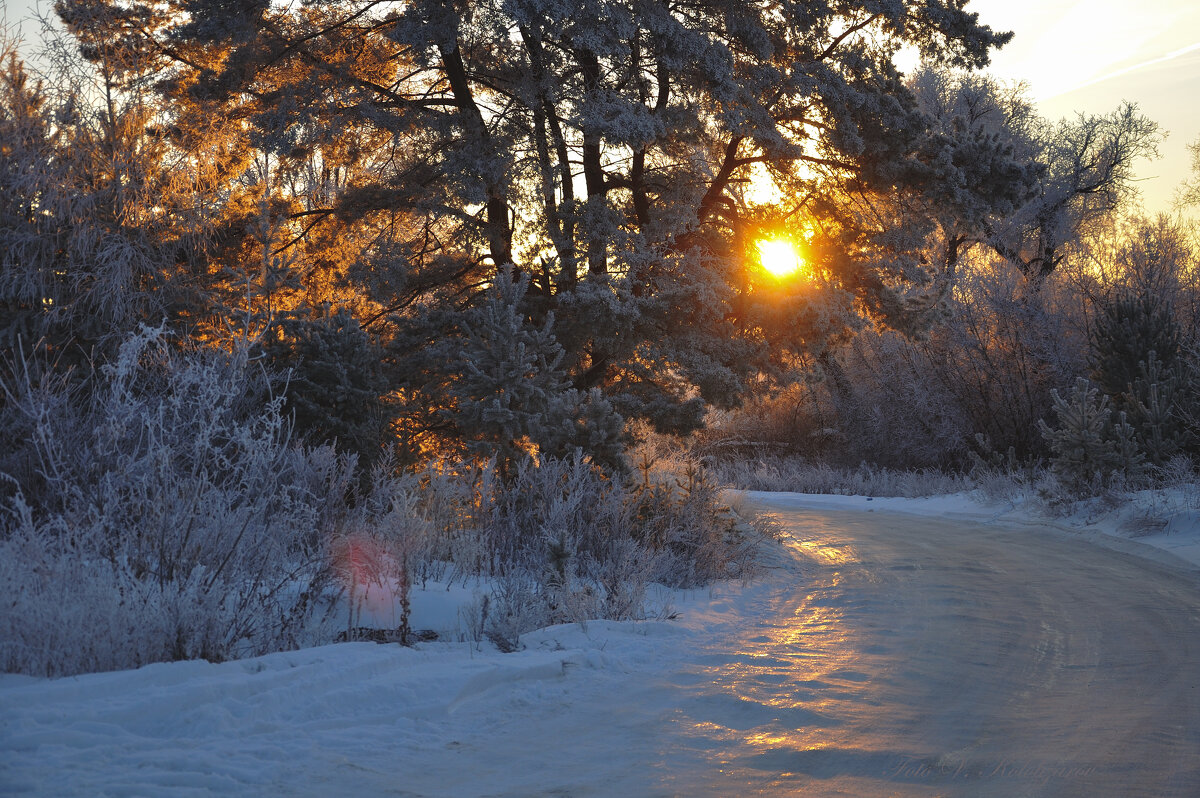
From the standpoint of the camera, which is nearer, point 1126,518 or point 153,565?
point 153,565

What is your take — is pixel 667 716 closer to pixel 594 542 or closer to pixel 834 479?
pixel 594 542

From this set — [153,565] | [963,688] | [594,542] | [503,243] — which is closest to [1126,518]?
[594,542]

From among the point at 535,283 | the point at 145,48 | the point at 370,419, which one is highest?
the point at 145,48

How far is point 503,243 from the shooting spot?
15.1 metres

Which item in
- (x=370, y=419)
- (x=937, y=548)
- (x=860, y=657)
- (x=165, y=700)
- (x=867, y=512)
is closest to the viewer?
(x=165, y=700)

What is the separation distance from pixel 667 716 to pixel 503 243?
431 inches

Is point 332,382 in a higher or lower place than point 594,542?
higher

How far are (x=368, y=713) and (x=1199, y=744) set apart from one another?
165 inches

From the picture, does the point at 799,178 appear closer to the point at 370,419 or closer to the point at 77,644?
the point at 370,419

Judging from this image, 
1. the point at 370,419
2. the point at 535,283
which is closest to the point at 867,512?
the point at 535,283

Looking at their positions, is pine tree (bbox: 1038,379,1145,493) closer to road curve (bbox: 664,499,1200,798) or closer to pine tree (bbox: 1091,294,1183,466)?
pine tree (bbox: 1091,294,1183,466)

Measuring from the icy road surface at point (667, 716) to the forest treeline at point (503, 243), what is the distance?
73.2 inches

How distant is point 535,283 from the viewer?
14.8 m

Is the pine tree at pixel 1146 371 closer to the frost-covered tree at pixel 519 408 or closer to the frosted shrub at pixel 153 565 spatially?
the frost-covered tree at pixel 519 408
